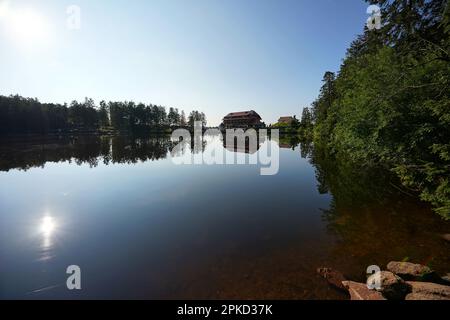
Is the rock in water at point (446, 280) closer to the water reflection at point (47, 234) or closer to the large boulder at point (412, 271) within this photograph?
the large boulder at point (412, 271)

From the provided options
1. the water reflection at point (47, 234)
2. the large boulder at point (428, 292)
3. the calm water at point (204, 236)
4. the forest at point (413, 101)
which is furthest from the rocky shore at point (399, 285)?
the water reflection at point (47, 234)

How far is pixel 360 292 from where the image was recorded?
529 cm

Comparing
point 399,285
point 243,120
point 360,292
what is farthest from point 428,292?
point 243,120

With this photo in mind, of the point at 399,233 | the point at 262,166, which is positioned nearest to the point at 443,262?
the point at 399,233

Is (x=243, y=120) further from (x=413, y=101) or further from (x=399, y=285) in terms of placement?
(x=399, y=285)

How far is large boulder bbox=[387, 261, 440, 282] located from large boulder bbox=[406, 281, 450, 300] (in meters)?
0.68

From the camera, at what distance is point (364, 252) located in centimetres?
749

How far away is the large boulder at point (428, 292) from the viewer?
15.8 ft

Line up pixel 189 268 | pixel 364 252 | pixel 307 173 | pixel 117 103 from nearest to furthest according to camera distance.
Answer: pixel 189 268 → pixel 364 252 → pixel 307 173 → pixel 117 103

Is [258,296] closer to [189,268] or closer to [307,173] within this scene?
[189,268]

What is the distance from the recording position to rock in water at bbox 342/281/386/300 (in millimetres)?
5080

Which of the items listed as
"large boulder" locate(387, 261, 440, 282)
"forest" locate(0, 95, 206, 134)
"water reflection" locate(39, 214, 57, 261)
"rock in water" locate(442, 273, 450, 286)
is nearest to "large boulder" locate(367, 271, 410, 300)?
"large boulder" locate(387, 261, 440, 282)

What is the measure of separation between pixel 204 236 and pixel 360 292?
5.35 meters
